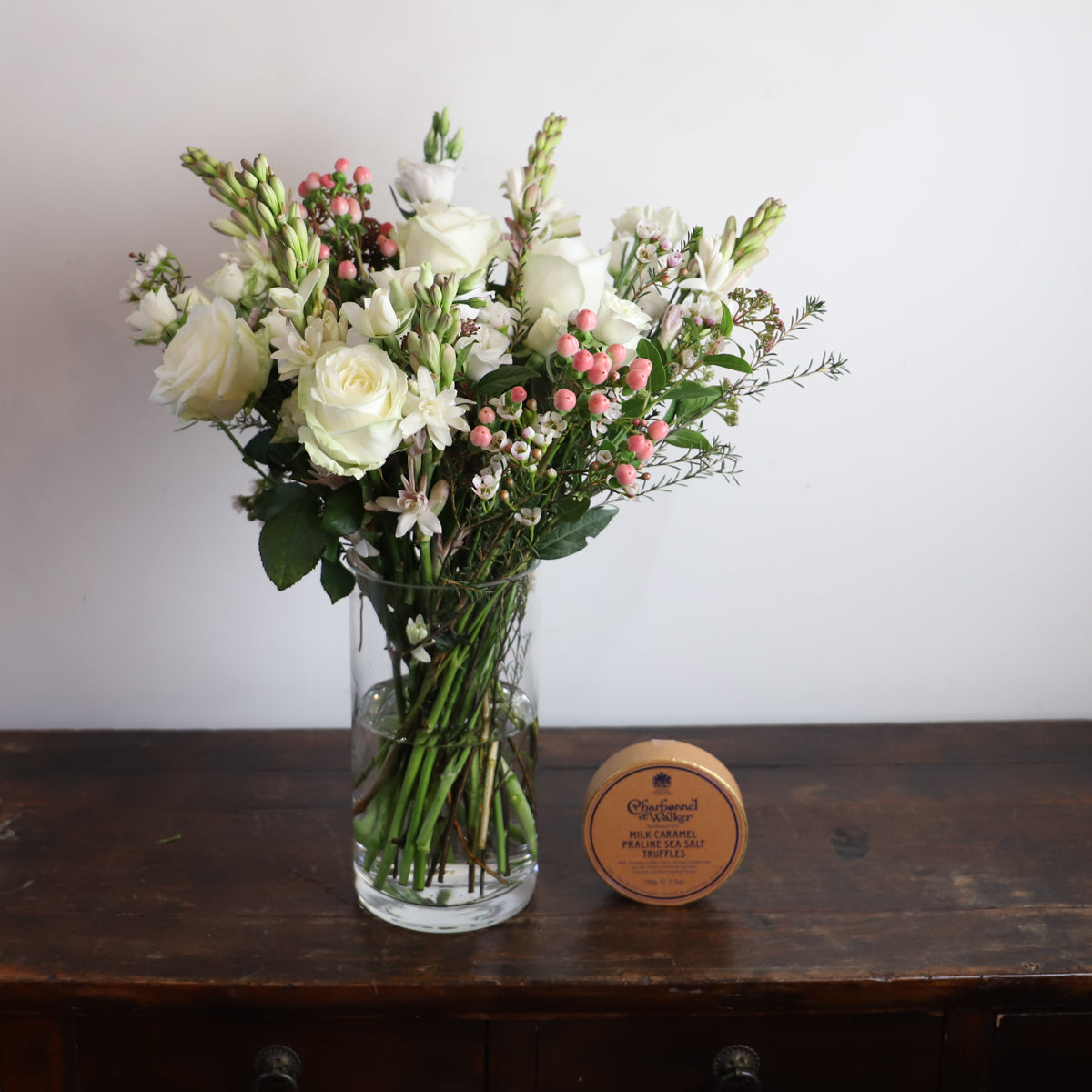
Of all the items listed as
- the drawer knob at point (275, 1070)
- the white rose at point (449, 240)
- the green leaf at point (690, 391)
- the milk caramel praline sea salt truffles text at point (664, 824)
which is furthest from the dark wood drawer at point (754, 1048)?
the white rose at point (449, 240)

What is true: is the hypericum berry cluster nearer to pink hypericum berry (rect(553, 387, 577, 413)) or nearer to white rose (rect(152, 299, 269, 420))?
white rose (rect(152, 299, 269, 420))

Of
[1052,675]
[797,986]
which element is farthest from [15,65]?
[1052,675]

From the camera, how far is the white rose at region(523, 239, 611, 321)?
0.80 metres

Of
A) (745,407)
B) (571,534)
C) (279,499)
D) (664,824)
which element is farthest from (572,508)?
(745,407)

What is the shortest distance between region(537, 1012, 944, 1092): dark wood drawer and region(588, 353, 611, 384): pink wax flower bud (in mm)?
606

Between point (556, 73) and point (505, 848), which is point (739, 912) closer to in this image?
point (505, 848)

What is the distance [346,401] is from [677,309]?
0.93 ft

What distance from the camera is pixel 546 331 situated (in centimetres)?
82

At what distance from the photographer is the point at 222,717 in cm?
141

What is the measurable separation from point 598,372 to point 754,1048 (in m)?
0.67

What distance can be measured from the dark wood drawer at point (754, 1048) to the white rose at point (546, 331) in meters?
0.62

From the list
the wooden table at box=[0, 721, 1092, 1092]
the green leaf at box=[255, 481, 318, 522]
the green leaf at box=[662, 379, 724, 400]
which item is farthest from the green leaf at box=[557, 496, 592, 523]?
the wooden table at box=[0, 721, 1092, 1092]

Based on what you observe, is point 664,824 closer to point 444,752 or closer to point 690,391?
point 444,752

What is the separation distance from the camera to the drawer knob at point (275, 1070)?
0.99 meters
